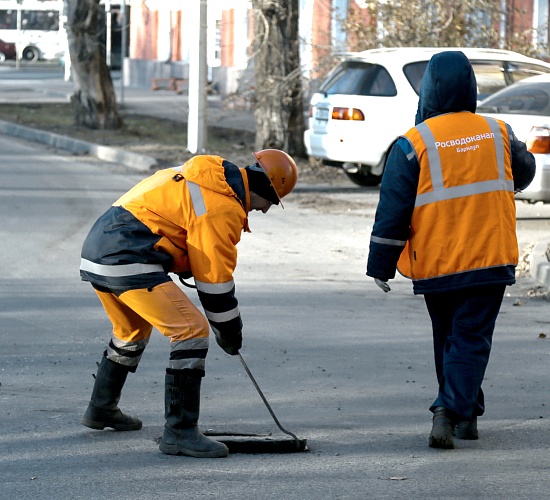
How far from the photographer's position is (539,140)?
11891mm

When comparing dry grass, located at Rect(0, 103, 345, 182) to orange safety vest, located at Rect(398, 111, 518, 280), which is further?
dry grass, located at Rect(0, 103, 345, 182)

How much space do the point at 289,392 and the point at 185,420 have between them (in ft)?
4.32

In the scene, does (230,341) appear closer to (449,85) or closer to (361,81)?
(449,85)

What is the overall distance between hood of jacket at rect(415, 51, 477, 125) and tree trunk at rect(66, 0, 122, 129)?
1896 centimetres

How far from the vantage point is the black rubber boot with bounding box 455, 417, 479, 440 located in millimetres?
5406

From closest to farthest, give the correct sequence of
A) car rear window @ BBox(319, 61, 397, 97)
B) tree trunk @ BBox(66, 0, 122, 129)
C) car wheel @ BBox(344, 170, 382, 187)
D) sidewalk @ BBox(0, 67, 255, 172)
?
Answer: car rear window @ BBox(319, 61, 397, 97) → car wheel @ BBox(344, 170, 382, 187) → sidewalk @ BBox(0, 67, 255, 172) → tree trunk @ BBox(66, 0, 122, 129)

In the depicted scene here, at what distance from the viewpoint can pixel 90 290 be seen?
9.17m

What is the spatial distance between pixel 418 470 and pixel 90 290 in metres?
4.70

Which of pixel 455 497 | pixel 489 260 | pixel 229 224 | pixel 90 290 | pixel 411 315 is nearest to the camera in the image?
pixel 455 497

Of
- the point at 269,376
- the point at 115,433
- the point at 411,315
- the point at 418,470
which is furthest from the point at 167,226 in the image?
the point at 411,315

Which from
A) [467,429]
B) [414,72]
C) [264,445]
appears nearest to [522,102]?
[414,72]

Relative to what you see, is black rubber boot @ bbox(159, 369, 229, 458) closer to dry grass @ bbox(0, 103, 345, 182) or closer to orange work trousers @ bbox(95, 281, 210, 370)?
orange work trousers @ bbox(95, 281, 210, 370)

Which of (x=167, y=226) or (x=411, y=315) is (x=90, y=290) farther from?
(x=167, y=226)

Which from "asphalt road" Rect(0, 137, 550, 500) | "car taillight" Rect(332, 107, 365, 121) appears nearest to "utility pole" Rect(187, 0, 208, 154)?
"car taillight" Rect(332, 107, 365, 121)
